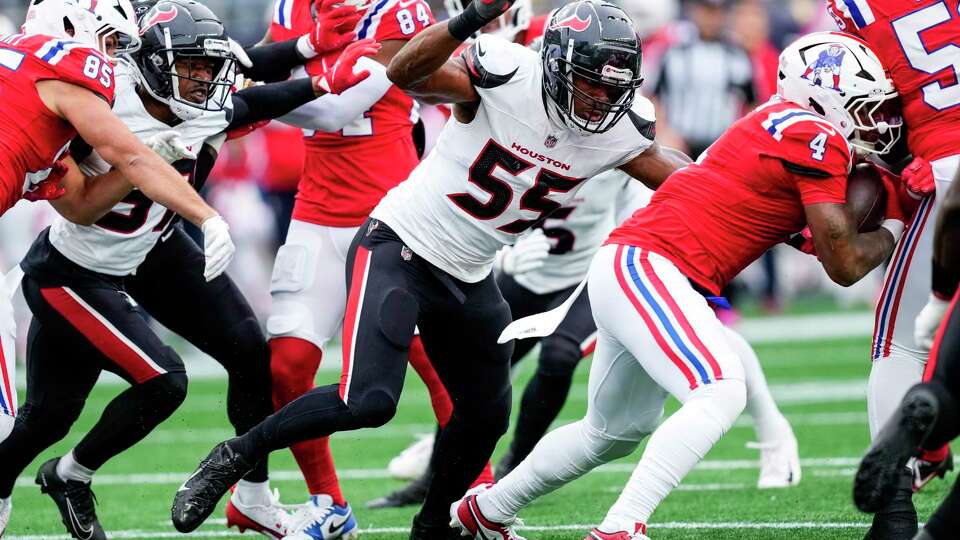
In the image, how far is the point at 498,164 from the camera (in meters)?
4.62

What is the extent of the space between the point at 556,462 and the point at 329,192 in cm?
183

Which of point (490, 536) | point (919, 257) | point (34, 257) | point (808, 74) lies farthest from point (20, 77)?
point (919, 257)

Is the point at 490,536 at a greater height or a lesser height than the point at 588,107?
lesser

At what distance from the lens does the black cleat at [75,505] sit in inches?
207

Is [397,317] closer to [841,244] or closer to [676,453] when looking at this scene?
[676,453]

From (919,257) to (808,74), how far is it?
700mm

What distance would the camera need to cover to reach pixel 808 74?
14.5ft

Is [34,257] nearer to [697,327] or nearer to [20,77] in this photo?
[20,77]

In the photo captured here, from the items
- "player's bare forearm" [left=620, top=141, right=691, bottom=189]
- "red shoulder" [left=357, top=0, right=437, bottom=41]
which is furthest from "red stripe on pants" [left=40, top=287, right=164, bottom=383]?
"player's bare forearm" [left=620, top=141, right=691, bottom=189]

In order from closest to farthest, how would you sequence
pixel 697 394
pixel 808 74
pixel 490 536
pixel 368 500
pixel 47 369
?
A: pixel 697 394, pixel 808 74, pixel 490 536, pixel 47 369, pixel 368 500

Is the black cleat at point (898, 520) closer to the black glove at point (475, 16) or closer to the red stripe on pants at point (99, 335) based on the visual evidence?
the black glove at point (475, 16)

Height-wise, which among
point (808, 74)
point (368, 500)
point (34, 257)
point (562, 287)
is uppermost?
point (808, 74)

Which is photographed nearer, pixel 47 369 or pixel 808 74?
pixel 808 74

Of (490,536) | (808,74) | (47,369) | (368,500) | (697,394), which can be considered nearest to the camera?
(697,394)
